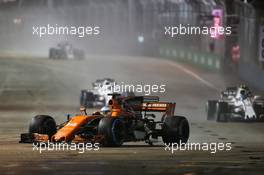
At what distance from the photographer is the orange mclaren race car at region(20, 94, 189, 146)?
851 inches

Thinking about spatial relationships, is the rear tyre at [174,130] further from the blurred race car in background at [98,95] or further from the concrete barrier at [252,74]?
the concrete barrier at [252,74]

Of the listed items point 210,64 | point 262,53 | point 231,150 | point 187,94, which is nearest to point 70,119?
point 231,150

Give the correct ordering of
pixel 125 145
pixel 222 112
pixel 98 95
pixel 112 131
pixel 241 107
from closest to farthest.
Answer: pixel 112 131
pixel 125 145
pixel 241 107
pixel 222 112
pixel 98 95

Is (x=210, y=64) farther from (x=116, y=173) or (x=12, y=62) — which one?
(x=116, y=173)

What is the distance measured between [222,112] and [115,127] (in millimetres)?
12185

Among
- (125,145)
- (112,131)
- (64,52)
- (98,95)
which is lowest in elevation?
(125,145)

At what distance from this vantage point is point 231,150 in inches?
856

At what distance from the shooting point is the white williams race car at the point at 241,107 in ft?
108

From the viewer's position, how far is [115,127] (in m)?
21.7

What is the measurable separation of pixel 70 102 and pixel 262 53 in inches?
674

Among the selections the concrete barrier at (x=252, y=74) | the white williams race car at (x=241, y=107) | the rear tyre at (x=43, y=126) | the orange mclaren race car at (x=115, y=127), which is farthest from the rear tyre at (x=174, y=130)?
the concrete barrier at (x=252, y=74)

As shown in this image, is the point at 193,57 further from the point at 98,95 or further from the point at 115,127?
the point at 115,127

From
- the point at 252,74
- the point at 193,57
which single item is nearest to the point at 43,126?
the point at 252,74

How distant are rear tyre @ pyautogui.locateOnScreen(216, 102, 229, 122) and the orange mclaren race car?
31.0ft
